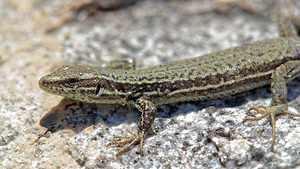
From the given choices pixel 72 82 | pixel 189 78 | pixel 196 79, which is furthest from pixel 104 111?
pixel 196 79

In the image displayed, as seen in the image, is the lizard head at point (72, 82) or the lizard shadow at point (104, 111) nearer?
the lizard head at point (72, 82)

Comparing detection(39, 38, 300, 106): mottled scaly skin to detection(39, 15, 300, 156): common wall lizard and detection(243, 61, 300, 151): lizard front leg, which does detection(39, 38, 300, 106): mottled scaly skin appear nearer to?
detection(39, 15, 300, 156): common wall lizard

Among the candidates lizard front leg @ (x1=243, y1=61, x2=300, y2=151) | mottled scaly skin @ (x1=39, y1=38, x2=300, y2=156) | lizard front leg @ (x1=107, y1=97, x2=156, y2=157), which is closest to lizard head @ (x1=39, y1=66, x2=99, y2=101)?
mottled scaly skin @ (x1=39, y1=38, x2=300, y2=156)

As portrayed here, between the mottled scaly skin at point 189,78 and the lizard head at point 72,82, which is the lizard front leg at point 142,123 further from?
the lizard head at point 72,82

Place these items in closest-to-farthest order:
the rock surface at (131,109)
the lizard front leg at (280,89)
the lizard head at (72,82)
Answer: the rock surface at (131,109), the lizard head at (72,82), the lizard front leg at (280,89)

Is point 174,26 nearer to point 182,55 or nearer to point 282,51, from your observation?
point 182,55

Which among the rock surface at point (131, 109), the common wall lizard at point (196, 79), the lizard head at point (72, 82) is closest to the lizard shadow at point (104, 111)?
the rock surface at point (131, 109)
